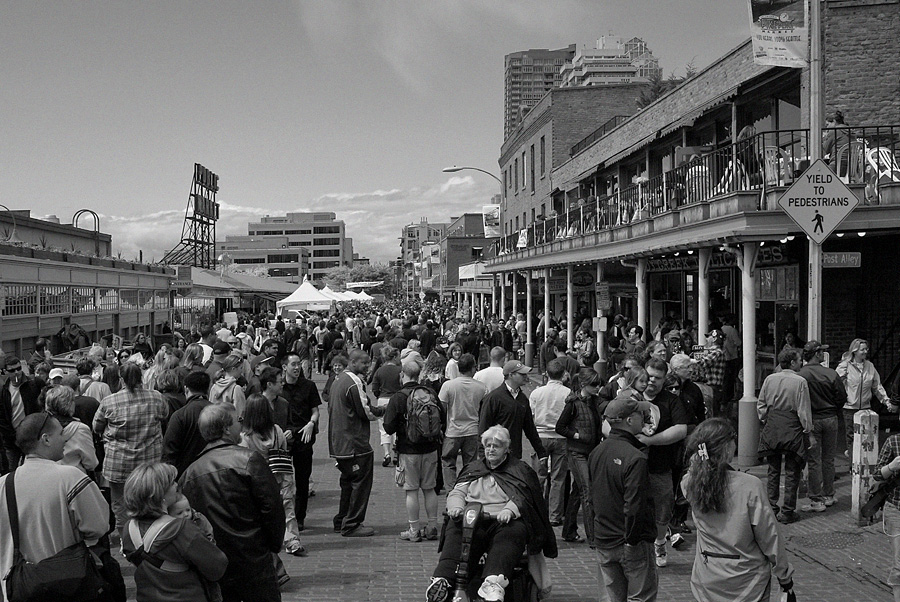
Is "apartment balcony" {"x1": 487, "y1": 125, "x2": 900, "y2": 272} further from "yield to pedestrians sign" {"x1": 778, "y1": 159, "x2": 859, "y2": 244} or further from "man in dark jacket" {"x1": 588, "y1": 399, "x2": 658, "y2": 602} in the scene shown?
"man in dark jacket" {"x1": 588, "y1": 399, "x2": 658, "y2": 602}

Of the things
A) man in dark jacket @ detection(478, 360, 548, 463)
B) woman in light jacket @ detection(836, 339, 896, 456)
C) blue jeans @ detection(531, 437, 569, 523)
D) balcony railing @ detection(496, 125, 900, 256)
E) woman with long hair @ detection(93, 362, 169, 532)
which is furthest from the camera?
balcony railing @ detection(496, 125, 900, 256)

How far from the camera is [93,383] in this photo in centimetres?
936

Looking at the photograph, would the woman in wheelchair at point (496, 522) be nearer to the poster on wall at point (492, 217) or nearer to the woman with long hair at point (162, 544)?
the woman with long hair at point (162, 544)

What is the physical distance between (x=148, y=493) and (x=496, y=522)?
6.29 feet

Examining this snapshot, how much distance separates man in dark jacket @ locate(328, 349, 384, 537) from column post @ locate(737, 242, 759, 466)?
18.9 feet

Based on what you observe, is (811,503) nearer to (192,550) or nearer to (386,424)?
(386,424)

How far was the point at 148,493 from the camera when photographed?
13.9 ft

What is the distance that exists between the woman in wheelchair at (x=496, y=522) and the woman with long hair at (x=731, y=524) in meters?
Result: 0.93

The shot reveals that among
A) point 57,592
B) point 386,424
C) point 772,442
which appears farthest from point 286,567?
point 772,442

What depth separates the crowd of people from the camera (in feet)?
14.8

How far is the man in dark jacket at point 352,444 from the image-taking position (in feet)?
29.0

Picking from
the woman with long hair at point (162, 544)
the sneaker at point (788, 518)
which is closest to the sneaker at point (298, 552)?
the woman with long hair at point (162, 544)

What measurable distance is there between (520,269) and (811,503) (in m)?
21.4

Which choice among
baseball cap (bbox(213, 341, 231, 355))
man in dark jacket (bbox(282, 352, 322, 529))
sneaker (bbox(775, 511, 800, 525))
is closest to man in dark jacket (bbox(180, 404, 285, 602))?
man in dark jacket (bbox(282, 352, 322, 529))
